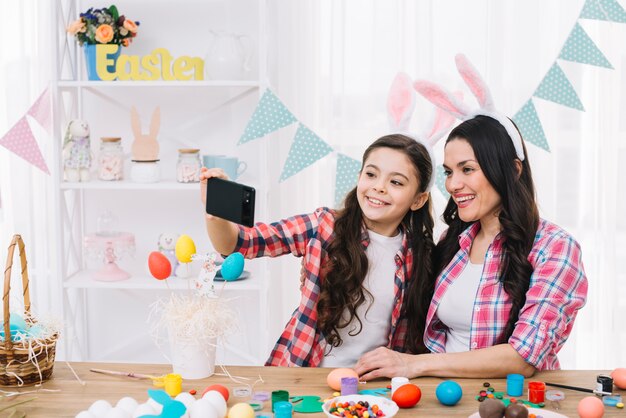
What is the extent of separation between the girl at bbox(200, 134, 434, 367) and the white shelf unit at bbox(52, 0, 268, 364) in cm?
90

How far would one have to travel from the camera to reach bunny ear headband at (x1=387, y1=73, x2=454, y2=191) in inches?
86.0

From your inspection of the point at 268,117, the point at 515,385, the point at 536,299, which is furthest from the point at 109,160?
the point at 515,385

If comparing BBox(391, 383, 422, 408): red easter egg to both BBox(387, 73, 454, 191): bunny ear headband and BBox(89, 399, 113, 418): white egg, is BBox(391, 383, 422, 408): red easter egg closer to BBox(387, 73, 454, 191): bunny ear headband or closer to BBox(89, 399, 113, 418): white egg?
BBox(89, 399, 113, 418): white egg

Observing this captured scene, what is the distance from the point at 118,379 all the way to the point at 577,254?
1.15m

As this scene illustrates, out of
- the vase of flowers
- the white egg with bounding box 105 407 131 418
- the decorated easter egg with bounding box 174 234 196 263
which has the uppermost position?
the vase of flowers

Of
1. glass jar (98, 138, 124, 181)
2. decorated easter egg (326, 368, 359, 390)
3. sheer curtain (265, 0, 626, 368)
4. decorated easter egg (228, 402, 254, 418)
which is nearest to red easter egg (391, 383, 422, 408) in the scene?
decorated easter egg (326, 368, 359, 390)

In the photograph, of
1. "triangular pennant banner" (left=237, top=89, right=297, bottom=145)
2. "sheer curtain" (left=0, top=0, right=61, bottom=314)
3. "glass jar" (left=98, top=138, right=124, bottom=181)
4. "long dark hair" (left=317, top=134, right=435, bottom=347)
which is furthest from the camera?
"sheer curtain" (left=0, top=0, right=61, bottom=314)

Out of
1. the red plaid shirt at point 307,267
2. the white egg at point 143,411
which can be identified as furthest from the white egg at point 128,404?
the red plaid shirt at point 307,267

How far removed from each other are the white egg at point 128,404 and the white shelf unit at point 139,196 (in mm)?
1563

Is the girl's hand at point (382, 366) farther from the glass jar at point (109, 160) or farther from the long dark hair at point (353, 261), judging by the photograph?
the glass jar at point (109, 160)

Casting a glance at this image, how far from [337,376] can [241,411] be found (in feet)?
0.88

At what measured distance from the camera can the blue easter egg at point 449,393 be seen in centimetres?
159

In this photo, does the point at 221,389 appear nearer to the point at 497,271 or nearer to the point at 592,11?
the point at 497,271

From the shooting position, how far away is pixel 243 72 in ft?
10.4
